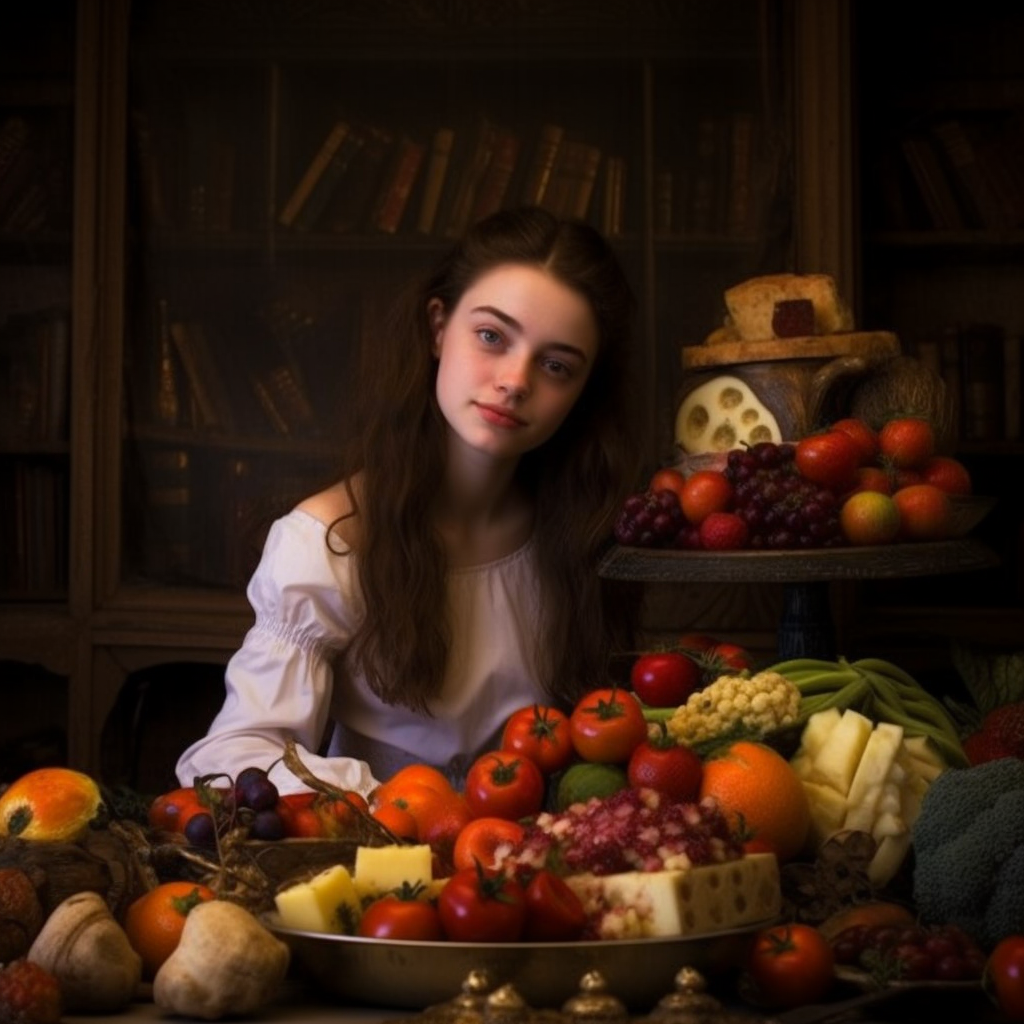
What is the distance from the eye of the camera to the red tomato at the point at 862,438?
2.56m

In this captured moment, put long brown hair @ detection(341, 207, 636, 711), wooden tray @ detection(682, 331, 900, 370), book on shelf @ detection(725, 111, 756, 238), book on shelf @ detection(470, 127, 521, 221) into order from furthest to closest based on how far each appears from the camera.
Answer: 1. book on shelf @ detection(470, 127, 521, 221)
2. book on shelf @ detection(725, 111, 756, 238)
3. wooden tray @ detection(682, 331, 900, 370)
4. long brown hair @ detection(341, 207, 636, 711)

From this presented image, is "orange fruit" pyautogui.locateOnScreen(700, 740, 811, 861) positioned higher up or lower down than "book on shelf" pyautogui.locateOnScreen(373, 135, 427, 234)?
lower down

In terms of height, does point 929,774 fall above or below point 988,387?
below

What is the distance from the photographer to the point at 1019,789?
166 centimetres

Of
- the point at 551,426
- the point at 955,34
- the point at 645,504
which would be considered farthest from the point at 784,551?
the point at 955,34

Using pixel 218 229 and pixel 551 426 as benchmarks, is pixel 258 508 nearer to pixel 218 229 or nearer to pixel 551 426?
pixel 218 229

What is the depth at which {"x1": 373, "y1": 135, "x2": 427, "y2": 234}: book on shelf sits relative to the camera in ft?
13.3

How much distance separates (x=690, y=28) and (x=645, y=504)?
174 cm

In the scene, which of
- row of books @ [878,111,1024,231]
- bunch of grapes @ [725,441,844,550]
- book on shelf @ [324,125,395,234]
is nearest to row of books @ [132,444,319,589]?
book on shelf @ [324,125,395,234]

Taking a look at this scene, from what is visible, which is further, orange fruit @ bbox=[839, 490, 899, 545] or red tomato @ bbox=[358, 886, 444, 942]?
orange fruit @ bbox=[839, 490, 899, 545]

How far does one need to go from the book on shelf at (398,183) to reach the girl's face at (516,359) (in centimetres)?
152

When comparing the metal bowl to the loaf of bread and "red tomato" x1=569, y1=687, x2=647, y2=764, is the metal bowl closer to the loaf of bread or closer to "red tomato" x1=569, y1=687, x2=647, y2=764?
"red tomato" x1=569, y1=687, x2=647, y2=764

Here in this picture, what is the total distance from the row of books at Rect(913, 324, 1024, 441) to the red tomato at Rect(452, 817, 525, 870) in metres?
2.60

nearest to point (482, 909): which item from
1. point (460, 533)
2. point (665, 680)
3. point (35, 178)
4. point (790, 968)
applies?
point (790, 968)
